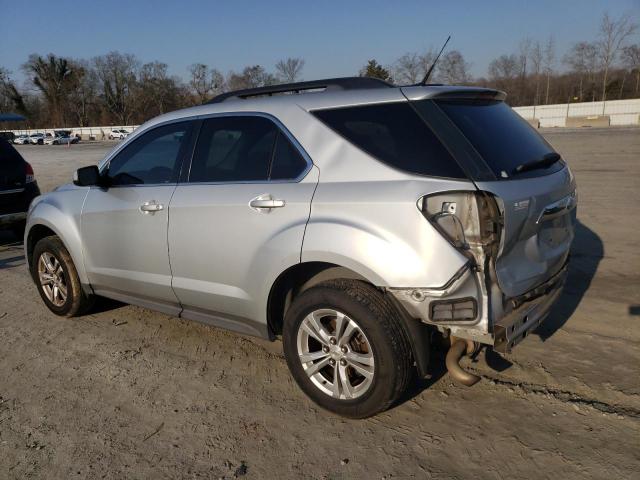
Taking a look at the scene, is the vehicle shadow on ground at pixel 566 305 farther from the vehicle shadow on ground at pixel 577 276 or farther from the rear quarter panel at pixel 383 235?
the rear quarter panel at pixel 383 235

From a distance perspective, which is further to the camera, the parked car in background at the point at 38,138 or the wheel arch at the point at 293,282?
the parked car in background at the point at 38,138

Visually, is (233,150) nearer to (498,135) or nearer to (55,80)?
(498,135)

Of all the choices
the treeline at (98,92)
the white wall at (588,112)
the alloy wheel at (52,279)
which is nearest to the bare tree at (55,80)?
the treeline at (98,92)

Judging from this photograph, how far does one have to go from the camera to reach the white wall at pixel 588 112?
44.9 metres

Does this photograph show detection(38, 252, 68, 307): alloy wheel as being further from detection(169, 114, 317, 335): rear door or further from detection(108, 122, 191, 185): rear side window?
detection(169, 114, 317, 335): rear door

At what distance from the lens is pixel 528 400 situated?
3.07m

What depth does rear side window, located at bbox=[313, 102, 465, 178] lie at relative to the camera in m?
2.62

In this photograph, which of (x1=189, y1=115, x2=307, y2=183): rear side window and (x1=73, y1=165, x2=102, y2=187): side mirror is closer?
(x1=189, y1=115, x2=307, y2=183): rear side window

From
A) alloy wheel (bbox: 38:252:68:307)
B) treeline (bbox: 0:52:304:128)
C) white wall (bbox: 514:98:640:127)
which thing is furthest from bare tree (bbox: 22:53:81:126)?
alloy wheel (bbox: 38:252:68:307)

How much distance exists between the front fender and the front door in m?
0.09

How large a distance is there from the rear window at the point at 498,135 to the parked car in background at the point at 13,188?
6998mm

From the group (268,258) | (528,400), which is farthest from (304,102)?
(528,400)

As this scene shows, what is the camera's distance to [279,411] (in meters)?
3.10

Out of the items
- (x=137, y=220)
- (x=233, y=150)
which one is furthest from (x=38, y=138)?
(x=233, y=150)
